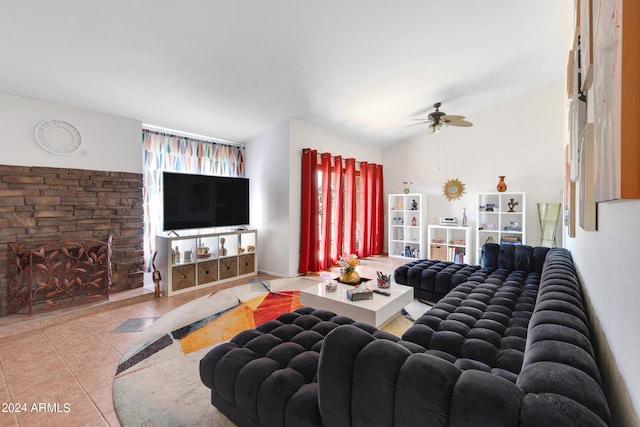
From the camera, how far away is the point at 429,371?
2.70 feet

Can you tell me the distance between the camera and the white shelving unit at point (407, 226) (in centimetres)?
598

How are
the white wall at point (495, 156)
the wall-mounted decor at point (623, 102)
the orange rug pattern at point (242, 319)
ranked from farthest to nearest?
the white wall at point (495, 156) < the orange rug pattern at point (242, 319) < the wall-mounted decor at point (623, 102)

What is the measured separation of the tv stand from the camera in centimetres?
374

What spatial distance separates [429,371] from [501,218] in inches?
210

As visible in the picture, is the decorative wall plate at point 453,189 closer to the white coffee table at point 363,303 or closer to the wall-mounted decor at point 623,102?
the white coffee table at point 363,303

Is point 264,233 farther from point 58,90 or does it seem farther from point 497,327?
point 497,327

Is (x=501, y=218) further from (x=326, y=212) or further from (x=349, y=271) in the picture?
(x=349, y=271)

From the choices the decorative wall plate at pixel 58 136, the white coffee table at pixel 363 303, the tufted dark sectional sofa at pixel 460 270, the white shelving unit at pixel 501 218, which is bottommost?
the white coffee table at pixel 363 303

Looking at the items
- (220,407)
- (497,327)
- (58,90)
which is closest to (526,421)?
(497,327)

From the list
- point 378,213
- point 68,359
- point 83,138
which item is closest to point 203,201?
point 83,138

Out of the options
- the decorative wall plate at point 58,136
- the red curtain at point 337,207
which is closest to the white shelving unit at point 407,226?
the red curtain at point 337,207

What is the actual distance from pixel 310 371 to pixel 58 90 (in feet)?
12.3

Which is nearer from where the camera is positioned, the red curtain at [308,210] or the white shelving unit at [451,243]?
the red curtain at [308,210]

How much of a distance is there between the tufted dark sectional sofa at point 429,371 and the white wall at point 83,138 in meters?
3.24
